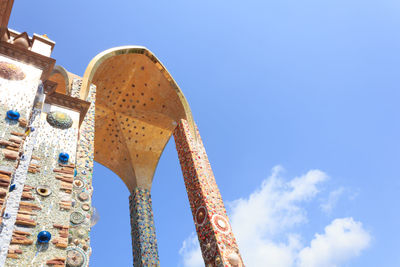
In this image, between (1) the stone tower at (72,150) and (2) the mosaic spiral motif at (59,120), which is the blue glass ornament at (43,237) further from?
(2) the mosaic spiral motif at (59,120)

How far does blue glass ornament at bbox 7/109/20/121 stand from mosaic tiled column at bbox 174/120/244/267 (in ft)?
10.0

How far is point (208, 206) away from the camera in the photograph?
15.9 feet

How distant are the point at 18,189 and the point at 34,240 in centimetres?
48

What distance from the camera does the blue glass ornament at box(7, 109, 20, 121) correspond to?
2680 mm

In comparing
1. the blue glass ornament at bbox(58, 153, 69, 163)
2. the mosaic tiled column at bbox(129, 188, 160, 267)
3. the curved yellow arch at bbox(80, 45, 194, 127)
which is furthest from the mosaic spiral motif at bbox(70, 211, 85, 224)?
the mosaic tiled column at bbox(129, 188, 160, 267)

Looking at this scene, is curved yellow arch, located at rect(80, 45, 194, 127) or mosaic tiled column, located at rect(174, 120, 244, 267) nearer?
mosaic tiled column, located at rect(174, 120, 244, 267)

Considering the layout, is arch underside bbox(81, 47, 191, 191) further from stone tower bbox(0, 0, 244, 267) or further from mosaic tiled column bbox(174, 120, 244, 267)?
mosaic tiled column bbox(174, 120, 244, 267)

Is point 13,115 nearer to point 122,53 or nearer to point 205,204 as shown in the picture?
point 205,204

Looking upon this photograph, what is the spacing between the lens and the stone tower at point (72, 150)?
2539mm

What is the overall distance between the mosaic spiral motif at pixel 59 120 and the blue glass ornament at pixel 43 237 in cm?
148

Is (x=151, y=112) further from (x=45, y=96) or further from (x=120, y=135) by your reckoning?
(x=45, y=96)

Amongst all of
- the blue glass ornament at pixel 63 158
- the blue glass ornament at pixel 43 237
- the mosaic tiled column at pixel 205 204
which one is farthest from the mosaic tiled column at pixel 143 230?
the blue glass ornament at pixel 43 237

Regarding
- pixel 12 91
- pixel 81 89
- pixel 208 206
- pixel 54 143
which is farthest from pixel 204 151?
pixel 12 91

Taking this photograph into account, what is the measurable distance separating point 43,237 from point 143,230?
428cm
